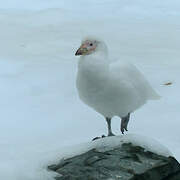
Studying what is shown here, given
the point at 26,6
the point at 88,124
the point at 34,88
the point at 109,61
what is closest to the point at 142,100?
the point at 109,61

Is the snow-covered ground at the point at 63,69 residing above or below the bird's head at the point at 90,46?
below

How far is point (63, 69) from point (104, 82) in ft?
11.3

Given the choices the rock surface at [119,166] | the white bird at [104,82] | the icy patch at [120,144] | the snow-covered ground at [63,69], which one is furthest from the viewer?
the snow-covered ground at [63,69]

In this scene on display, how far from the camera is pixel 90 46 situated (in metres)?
4.25

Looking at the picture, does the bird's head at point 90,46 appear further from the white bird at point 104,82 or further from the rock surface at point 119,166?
the rock surface at point 119,166

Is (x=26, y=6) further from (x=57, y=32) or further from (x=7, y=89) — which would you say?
Result: (x=7, y=89)

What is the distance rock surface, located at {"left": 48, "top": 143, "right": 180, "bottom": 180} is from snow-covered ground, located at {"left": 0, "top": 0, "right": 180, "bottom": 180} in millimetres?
192

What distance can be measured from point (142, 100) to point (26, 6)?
7.23 m

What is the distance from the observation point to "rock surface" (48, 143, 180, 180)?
3617 mm

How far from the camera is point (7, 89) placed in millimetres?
6703

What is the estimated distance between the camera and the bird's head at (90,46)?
420 cm

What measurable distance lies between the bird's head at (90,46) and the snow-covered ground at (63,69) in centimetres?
47

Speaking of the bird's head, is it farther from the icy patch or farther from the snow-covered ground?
the icy patch

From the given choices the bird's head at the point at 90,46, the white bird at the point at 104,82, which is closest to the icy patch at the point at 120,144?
the white bird at the point at 104,82
